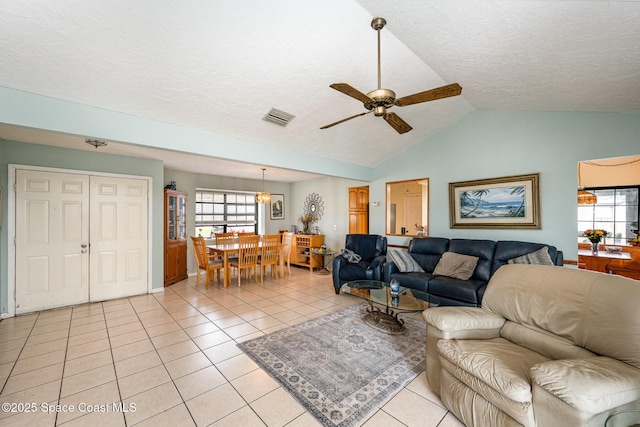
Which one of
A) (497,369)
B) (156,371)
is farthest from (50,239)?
(497,369)

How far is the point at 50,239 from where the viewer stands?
3764 millimetres

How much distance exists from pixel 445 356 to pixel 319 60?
2698 millimetres

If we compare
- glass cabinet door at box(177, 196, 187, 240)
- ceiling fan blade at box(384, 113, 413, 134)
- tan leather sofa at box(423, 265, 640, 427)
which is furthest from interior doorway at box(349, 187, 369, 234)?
tan leather sofa at box(423, 265, 640, 427)

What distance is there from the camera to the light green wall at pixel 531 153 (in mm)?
3150

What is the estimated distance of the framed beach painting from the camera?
3.66 metres

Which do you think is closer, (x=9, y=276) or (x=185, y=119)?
(x=185, y=119)

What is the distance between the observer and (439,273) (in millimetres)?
3863

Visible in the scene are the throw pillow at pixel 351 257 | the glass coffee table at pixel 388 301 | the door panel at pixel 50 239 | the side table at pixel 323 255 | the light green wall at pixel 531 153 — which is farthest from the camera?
the side table at pixel 323 255

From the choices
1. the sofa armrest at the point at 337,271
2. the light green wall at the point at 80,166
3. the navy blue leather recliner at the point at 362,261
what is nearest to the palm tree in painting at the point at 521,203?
the navy blue leather recliner at the point at 362,261

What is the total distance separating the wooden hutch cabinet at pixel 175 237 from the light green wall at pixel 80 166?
0.28m

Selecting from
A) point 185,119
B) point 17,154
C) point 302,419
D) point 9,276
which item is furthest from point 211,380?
point 17,154

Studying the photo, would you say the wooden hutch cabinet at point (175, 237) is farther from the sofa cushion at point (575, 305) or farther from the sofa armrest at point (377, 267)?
the sofa cushion at point (575, 305)

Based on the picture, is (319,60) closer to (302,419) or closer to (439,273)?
(302,419)

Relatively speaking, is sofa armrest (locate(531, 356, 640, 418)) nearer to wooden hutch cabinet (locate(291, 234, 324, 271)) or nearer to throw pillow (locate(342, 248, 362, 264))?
throw pillow (locate(342, 248, 362, 264))
